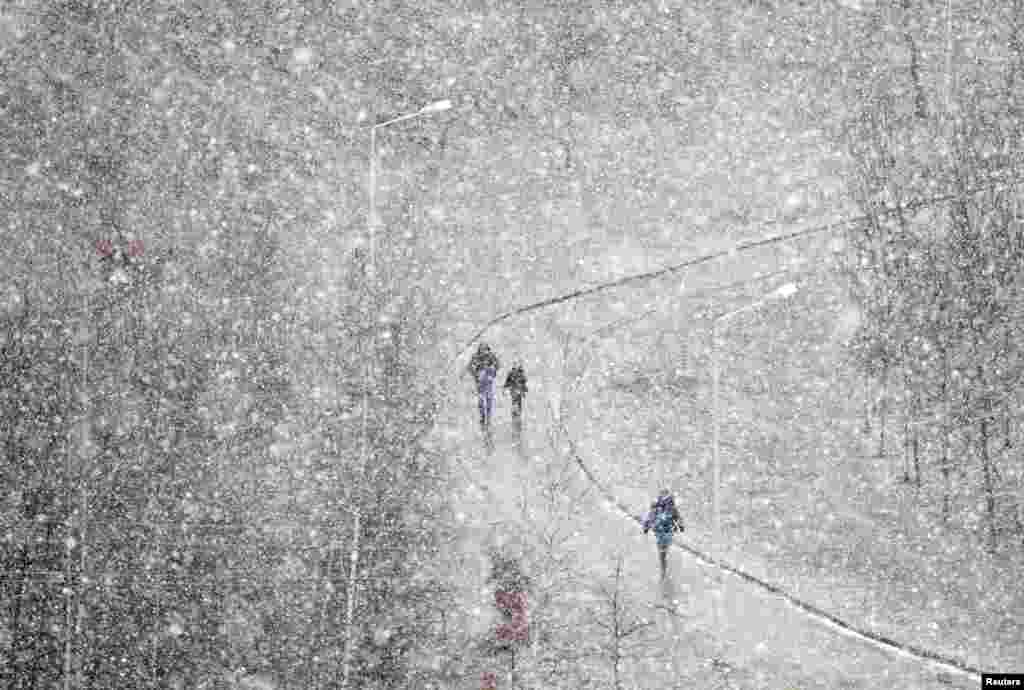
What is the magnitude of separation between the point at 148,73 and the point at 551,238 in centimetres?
1419

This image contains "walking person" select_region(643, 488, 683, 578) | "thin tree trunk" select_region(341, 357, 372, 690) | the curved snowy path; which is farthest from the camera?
"thin tree trunk" select_region(341, 357, 372, 690)

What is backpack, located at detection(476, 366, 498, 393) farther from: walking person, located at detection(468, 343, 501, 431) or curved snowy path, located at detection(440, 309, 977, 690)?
curved snowy path, located at detection(440, 309, 977, 690)

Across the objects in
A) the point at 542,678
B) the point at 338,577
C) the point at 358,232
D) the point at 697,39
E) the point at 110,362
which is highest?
the point at 697,39

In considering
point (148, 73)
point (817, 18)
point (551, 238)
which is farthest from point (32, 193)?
point (817, 18)

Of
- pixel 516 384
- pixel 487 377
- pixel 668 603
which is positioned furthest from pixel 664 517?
pixel 487 377

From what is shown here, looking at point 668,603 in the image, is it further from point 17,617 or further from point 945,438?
point 17,617

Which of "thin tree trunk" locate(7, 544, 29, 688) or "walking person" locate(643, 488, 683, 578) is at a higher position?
"walking person" locate(643, 488, 683, 578)

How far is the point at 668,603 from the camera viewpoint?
23.2 metres

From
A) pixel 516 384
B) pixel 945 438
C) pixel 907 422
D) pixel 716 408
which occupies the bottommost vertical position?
pixel 945 438

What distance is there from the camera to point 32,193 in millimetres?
36750

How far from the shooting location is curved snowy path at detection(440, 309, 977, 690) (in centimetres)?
2186

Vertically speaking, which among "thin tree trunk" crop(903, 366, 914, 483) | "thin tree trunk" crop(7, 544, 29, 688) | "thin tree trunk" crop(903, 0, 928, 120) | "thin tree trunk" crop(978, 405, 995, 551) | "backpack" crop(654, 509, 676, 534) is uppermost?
"thin tree trunk" crop(903, 0, 928, 120)

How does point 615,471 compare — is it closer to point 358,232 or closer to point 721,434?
point 721,434

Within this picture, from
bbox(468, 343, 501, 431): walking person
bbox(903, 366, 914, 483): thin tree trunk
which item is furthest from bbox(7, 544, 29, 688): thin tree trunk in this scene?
bbox(903, 366, 914, 483): thin tree trunk
